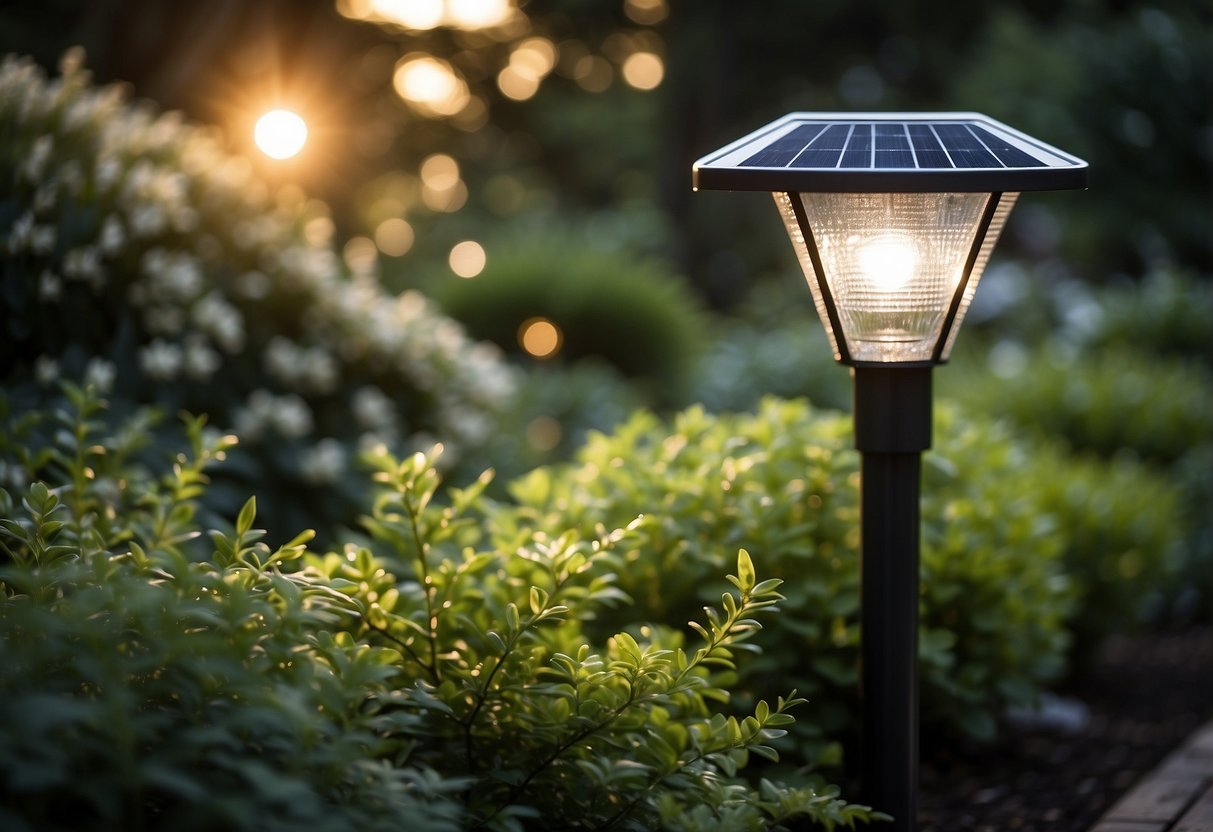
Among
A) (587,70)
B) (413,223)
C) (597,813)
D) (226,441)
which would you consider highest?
(587,70)

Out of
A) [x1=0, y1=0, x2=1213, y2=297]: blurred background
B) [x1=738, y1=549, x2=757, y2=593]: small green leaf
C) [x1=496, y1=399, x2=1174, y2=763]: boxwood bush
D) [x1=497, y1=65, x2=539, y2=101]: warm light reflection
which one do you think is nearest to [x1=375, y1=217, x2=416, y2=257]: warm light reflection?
[x1=0, y1=0, x2=1213, y2=297]: blurred background

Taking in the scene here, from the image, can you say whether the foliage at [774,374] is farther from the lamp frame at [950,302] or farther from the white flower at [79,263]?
the lamp frame at [950,302]

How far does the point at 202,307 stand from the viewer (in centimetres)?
382

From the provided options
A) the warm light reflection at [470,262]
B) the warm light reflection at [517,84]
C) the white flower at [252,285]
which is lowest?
the white flower at [252,285]

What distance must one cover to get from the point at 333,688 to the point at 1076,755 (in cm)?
271

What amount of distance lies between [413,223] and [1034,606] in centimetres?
1443

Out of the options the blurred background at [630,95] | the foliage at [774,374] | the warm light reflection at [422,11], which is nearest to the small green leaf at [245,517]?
the blurred background at [630,95]

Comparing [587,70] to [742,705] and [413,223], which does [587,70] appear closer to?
[413,223]

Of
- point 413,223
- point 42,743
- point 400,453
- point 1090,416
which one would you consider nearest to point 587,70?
point 413,223

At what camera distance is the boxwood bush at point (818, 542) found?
2828 mm

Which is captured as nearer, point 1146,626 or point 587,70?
point 1146,626

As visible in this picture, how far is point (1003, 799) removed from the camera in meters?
3.17

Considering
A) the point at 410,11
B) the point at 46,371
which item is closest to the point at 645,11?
the point at 410,11

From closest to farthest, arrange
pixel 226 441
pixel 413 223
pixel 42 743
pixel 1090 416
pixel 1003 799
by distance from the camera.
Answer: pixel 42 743
pixel 226 441
pixel 1003 799
pixel 1090 416
pixel 413 223
